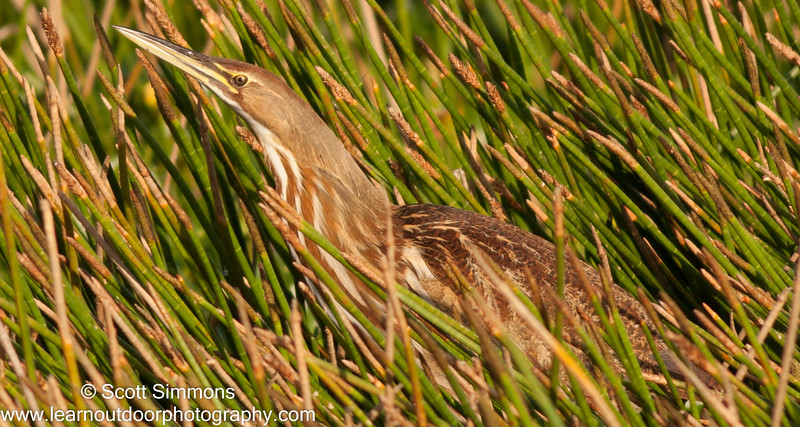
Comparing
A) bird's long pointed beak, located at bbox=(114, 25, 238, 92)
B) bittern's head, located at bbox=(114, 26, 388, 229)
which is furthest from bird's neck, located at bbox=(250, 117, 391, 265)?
bird's long pointed beak, located at bbox=(114, 25, 238, 92)

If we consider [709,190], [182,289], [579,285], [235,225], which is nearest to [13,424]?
[182,289]

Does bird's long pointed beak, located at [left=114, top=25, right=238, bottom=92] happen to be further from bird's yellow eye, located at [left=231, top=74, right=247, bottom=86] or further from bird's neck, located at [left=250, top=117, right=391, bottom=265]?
bird's neck, located at [left=250, top=117, right=391, bottom=265]

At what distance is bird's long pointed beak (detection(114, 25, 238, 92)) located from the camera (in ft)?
5.78

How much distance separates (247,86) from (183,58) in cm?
13

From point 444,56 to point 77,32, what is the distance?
3.90 feet

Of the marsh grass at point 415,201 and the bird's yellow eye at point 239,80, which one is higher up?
the bird's yellow eye at point 239,80

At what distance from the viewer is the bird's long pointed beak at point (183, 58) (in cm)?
176

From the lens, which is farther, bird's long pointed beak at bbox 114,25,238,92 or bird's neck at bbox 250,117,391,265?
bird's neck at bbox 250,117,391,265

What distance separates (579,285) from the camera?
1.81m

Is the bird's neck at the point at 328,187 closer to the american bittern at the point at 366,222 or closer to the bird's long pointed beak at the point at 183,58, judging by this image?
the american bittern at the point at 366,222

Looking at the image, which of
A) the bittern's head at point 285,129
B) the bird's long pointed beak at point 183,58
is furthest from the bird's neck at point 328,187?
the bird's long pointed beak at point 183,58

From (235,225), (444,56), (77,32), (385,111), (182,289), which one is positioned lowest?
(182,289)

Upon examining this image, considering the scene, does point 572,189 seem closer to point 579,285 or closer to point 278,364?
point 579,285

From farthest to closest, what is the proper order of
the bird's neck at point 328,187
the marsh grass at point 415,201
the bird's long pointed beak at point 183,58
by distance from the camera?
the bird's neck at point 328,187 < the bird's long pointed beak at point 183,58 < the marsh grass at point 415,201
